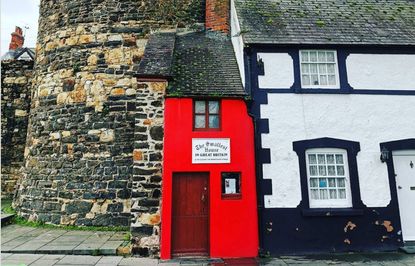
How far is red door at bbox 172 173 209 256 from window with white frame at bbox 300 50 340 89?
3.89 metres

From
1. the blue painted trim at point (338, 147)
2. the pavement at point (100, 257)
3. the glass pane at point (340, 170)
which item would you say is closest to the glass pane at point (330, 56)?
the blue painted trim at point (338, 147)

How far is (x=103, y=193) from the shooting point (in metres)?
9.09

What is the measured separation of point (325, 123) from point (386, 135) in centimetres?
166

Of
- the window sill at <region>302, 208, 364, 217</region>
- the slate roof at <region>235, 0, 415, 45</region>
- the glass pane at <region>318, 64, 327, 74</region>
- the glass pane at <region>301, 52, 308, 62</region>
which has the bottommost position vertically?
Answer: the window sill at <region>302, 208, 364, 217</region>

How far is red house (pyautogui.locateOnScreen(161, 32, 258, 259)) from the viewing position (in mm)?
6844

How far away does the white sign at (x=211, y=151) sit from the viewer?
7125mm

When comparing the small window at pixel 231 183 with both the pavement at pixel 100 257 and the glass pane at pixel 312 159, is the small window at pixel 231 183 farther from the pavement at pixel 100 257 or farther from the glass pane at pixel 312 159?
the glass pane at pixel 312 159

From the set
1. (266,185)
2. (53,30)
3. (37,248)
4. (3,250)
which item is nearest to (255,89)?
(266,185)

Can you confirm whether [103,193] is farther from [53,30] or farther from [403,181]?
[403,181]

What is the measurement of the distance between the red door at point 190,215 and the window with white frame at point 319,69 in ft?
12.8

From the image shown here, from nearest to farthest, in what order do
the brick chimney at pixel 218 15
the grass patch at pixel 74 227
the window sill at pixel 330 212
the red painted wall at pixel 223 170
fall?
1. the red painted wall at pixel 223 170
2. the window sill at pixel 330 212
3. the grass patch at pixel 74 227
4. the brick chimney at pixel 218 15

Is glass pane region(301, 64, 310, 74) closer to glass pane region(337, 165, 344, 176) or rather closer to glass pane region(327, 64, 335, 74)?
glass pane region(327, 64, 335, 74)

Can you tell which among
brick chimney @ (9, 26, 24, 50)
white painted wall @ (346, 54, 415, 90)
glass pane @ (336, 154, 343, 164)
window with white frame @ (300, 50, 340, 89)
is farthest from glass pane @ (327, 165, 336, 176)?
brick chimney @ (9, 26, 24, 50)

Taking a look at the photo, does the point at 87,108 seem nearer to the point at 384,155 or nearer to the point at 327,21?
the point at 327,21
